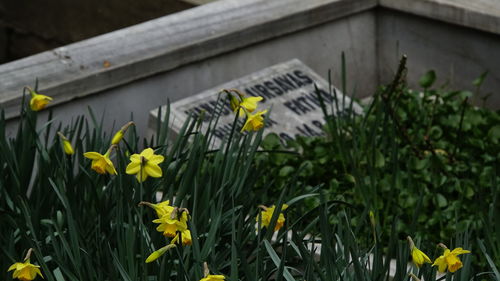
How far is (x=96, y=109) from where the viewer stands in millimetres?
4637

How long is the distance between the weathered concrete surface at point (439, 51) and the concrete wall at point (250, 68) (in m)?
A: 0.07

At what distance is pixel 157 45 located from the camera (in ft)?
15.6

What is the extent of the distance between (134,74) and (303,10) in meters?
0.93

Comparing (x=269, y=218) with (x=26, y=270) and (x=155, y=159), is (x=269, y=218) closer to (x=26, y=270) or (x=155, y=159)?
(x=155, y=159)

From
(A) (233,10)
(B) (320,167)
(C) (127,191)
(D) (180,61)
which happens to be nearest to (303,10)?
(A) (233,10)

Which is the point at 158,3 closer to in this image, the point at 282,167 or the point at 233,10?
the point at 233,10

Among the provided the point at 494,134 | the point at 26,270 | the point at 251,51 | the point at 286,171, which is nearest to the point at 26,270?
the point at 26,270

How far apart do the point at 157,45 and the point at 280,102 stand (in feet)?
1.89

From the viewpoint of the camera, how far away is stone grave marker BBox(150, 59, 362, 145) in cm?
458

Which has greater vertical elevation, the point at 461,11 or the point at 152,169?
the point at 152,169

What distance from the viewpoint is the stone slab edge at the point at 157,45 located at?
4484 millimetres

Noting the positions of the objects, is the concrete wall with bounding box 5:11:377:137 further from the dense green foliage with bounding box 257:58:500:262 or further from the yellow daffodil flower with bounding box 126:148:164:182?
the yellow daffodil flower with bounding box 126:148:164:182

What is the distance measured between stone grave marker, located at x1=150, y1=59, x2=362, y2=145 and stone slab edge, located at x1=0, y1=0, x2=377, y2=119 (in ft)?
0.66

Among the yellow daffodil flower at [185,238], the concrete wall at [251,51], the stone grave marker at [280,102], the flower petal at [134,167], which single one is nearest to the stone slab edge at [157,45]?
the concrete wall at [251,51]
